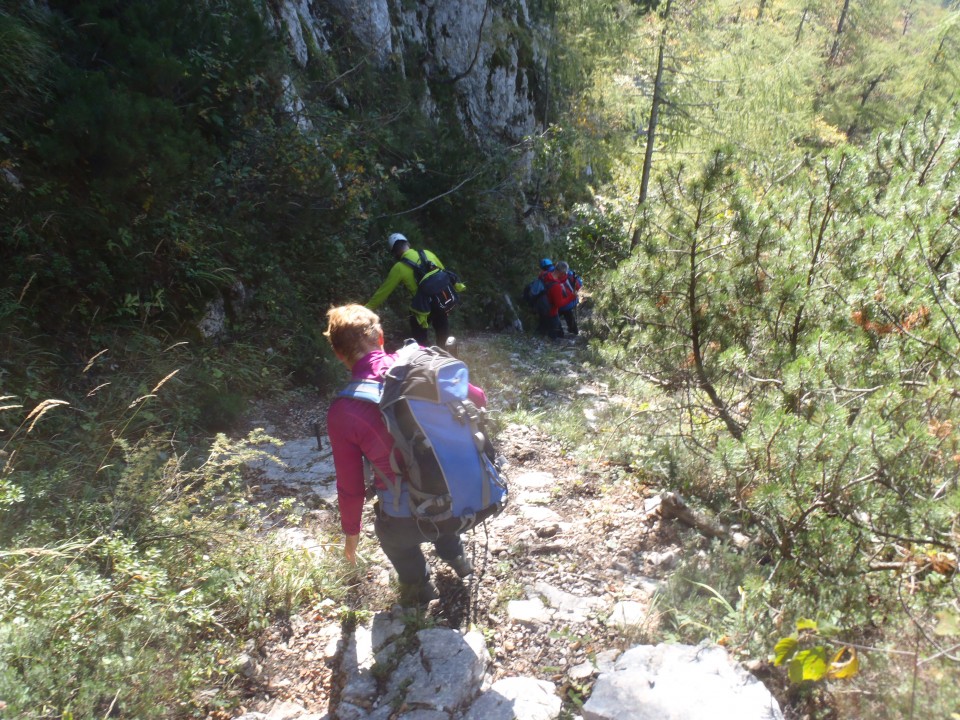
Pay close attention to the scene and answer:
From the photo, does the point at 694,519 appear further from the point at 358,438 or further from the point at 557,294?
the point at 557,294

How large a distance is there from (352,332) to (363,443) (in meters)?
0.56

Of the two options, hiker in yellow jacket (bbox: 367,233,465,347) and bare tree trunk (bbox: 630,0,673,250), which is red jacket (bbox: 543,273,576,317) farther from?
hiker in yellow jacket (bbox: 367,233,465,347)

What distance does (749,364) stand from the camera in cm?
350

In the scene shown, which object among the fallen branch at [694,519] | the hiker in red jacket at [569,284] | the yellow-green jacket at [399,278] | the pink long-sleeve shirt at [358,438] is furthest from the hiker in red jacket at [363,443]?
the hiker in red jacket at [569,284]

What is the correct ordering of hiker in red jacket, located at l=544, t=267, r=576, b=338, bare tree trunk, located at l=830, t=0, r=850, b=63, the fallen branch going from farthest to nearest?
bare tree trunk, located at l=830, t=0, r=850, b=63, hiker in red jacket, located at l=544, t=267, r=576, b=338, the fallen branch

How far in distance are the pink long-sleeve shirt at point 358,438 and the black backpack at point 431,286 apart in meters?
Answer: 4.12

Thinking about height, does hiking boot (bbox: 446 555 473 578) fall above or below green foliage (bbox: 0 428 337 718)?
below

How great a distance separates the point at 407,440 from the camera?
2.75 meters

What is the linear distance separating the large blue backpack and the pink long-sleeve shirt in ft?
0.19

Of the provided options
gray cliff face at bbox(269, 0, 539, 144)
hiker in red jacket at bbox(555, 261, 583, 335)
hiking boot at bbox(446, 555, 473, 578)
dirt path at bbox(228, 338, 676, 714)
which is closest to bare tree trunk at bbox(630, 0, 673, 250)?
hiker in red jacket at bbox(555, 261, 583, 335)

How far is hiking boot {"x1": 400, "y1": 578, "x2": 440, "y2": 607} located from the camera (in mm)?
3387

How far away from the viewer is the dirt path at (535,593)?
3.04 meters

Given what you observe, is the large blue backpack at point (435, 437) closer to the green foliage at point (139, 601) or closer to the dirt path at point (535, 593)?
the dirt path at point (535, 593)

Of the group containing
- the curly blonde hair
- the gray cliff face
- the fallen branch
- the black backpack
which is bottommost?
the fallen branch
